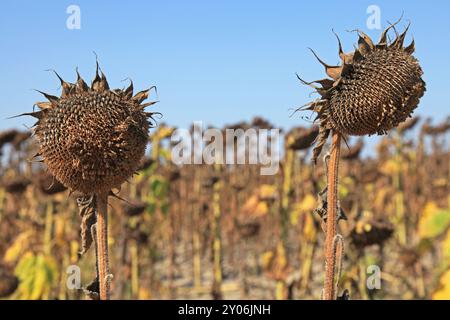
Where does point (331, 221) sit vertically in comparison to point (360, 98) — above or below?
below

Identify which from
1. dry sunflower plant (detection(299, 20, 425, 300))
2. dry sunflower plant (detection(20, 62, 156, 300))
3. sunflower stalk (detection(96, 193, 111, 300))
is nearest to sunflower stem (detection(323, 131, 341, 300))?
dry sunflower plant (detection(299, 20, 425, 300))

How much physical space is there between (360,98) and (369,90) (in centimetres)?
5

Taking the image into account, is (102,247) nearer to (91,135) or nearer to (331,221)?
(91,135)

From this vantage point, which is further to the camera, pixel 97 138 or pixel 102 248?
pixel 102 248

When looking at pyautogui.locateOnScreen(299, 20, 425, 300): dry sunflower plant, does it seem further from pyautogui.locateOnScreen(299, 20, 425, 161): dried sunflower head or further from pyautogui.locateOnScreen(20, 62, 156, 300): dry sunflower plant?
pyautogui.locateOnScreen(20, 62, 156, 300): dry sunflower plant

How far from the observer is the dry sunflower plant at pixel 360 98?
2291mm

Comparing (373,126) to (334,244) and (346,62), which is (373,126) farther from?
(334,244)

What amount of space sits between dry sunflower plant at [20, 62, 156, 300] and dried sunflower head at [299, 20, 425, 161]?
2.46 feet

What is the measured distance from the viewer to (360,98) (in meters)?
2.29

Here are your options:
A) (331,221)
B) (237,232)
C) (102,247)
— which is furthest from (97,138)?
(237,232)

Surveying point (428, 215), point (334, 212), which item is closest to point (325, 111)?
point (334, 212)

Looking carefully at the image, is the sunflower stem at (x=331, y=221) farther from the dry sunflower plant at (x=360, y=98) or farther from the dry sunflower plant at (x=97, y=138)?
the dry sunflower plant at (x=97, y=138)

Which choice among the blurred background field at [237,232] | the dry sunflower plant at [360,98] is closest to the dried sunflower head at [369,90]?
the dry sunflower plant at [360,98]
